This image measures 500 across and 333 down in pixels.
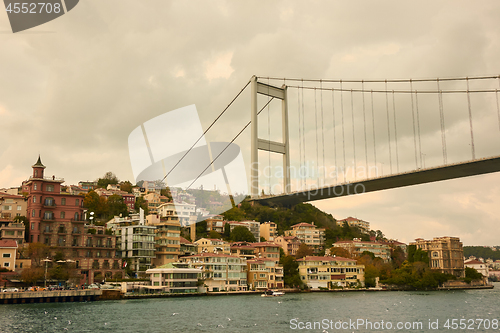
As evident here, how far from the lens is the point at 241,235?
63.6 m

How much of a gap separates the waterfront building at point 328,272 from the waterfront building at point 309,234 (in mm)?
15080

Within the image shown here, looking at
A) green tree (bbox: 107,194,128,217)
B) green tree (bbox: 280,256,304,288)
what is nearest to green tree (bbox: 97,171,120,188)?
green tree (bbox: 107,194,128,217)

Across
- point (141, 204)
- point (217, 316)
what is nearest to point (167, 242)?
point (141, 204)

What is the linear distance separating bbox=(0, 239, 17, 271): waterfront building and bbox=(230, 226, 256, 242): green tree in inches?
1129

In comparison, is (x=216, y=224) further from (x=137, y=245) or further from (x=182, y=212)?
(x=137, y=245)

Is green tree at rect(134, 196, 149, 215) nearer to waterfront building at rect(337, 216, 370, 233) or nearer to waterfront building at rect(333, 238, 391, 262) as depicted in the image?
waterfront building at rect(333, 238, 391, 262)

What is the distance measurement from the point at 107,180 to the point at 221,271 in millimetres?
49789

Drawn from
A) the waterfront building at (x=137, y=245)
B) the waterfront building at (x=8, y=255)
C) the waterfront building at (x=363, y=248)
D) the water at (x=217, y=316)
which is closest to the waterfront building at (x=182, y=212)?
the waterfront building at (x=137, y=245)

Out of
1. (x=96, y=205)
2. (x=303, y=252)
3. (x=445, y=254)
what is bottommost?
(x=445, y=254)

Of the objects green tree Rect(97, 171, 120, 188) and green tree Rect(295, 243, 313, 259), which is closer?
green tree Rect(295, 243, 313, 259)

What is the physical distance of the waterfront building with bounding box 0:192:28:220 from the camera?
49.5m

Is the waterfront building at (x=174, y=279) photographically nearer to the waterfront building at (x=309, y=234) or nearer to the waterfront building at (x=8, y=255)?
the waterfront building at (x=8, y=255)

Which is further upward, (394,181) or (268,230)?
(394,181)

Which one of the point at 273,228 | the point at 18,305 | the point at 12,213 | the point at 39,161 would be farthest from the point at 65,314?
the point at 273,228
